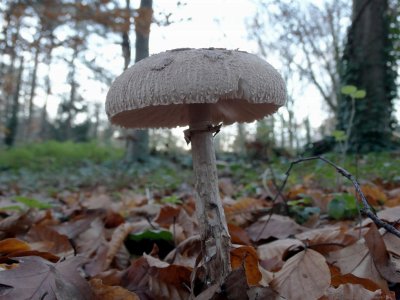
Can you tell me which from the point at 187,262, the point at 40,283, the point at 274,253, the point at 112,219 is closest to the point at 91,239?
the point at 112,219

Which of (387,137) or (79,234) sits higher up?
(387,137)

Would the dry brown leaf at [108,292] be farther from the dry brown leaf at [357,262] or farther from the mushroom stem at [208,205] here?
the dry brown leaf at [357,262]

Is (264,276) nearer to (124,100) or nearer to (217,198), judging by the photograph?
(217,198)

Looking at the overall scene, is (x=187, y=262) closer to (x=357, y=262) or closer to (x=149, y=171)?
(x=357, y=262)

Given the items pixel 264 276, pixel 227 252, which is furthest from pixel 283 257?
pixel 227 252

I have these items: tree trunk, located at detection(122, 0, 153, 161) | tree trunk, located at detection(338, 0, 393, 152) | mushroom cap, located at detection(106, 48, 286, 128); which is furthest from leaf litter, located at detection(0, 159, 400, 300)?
tree trunk, located at detection(338, 0, 393, 152)
